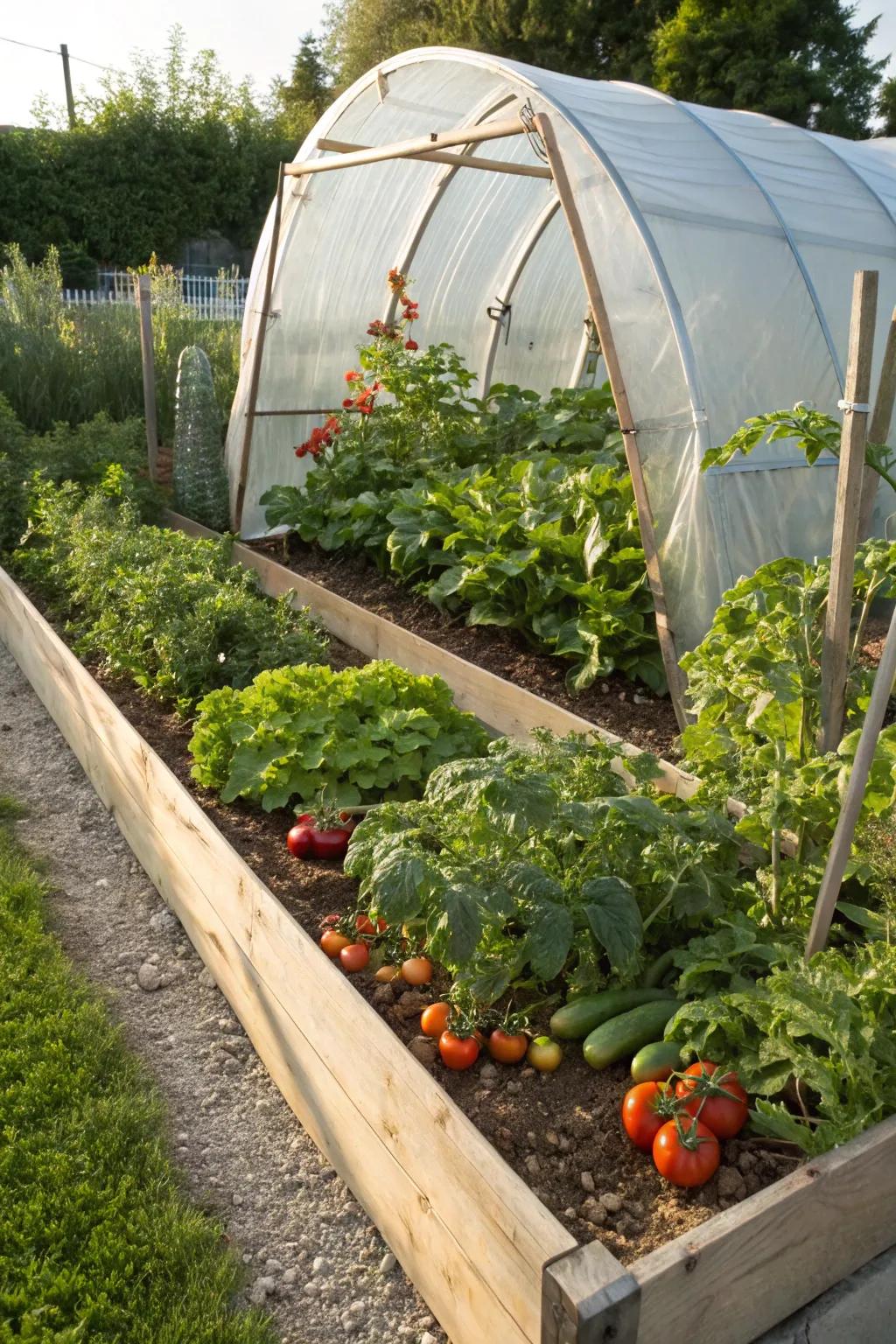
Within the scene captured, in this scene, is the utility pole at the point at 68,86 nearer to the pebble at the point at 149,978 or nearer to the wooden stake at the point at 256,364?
the wooden stake at the point at 256,364

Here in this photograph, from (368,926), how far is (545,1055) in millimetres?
633

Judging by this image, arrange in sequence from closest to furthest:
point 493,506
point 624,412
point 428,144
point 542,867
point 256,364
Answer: point 542,867
point 624,412
point 428,144
point 493,506
point 256,364

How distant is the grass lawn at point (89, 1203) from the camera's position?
2.10 meters

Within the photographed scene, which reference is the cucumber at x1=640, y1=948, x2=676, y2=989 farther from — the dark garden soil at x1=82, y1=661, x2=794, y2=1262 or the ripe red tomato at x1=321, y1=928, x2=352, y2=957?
the ripe red tomato at x1=321, y1=928, x2=352, y2=957

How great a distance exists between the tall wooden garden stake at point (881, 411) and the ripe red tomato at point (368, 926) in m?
1.64

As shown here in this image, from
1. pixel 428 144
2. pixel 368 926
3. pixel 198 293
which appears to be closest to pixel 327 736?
pixel 368 926

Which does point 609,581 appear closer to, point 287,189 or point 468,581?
point 468,581

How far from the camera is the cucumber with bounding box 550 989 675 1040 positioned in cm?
243

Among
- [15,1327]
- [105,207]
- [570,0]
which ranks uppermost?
[570,0]

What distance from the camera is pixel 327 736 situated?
343cm

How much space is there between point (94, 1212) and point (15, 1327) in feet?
0.86

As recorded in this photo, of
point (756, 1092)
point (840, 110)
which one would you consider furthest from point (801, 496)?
point (840, 110)

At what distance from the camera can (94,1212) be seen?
2.31 m

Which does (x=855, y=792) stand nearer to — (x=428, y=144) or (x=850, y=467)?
(x=850, y=467)
